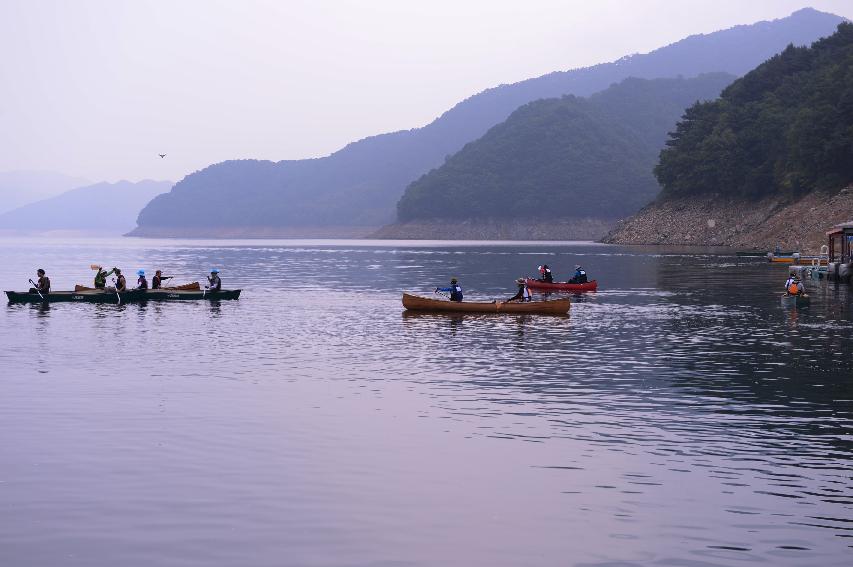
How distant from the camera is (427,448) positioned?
834 inches

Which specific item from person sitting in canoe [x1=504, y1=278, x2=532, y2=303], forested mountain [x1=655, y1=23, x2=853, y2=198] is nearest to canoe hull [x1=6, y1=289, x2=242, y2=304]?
person sitting in canoe [x1=504, y1=278, x2=532, y2=303]

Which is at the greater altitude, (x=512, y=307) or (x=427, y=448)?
(x=512, y=307)

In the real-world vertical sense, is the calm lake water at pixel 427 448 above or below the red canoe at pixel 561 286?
below

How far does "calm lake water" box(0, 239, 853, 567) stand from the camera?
15.0 m

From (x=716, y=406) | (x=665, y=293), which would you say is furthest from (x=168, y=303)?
(x=716, y=406)

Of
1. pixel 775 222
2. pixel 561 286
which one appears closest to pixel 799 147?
pixel 775 222

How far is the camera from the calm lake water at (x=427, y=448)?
590 inches

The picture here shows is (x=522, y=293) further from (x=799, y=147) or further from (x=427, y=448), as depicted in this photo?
(x=799, y=147)

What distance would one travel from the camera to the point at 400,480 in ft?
60.7

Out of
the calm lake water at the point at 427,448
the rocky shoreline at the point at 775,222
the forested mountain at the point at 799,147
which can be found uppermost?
the forested mountain at the point at 799,147

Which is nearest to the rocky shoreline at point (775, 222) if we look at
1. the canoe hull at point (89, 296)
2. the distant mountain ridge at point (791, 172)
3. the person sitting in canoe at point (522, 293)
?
the distant mountain ridge at point (791, 172)

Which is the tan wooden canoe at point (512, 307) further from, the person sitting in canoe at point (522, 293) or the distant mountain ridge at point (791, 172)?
the distant mountain ridge at point (791, 172)

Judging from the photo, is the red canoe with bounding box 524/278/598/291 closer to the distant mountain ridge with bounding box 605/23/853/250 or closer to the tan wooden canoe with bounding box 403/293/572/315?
the tan wooden canoe with bounding box 403/293/572/315

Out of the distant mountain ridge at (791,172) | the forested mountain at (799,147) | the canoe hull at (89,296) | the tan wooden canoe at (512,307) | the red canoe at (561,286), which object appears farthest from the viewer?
the forested mountain at (799,147)
